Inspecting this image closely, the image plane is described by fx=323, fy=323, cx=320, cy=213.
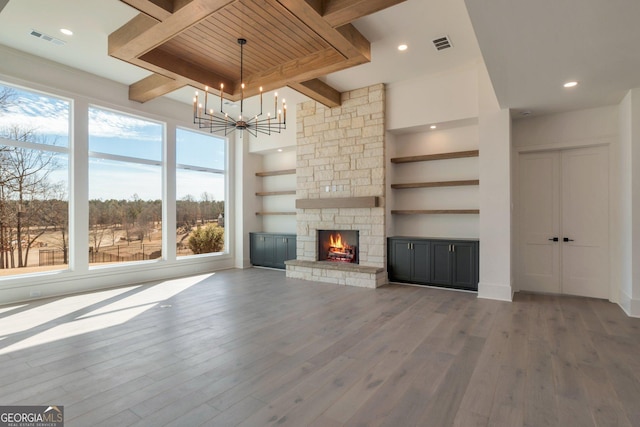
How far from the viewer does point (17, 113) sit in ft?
16.2

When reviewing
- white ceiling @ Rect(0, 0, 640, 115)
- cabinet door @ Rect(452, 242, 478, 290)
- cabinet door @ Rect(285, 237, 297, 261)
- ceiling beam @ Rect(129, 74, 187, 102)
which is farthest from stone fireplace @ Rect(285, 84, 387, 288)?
ceiling beam @ Rect(129, 74, 187, 102)

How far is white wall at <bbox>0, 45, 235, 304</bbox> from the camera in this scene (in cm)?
486

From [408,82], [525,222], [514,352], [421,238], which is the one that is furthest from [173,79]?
[525,222]

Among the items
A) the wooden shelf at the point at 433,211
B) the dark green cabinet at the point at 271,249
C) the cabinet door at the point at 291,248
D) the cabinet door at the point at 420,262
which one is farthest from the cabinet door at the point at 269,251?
the cabinet door at the point at 420,262

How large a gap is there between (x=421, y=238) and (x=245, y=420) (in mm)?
4456

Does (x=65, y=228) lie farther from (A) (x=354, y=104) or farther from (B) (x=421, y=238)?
(B) (x=421, y=238)

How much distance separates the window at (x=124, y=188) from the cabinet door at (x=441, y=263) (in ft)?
17.9

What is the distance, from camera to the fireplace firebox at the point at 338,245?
6516 millimetres

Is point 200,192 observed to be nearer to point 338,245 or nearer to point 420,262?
point 338,245

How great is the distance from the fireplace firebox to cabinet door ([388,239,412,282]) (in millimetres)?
738

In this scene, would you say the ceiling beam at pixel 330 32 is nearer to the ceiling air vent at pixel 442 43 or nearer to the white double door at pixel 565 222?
the ceiling air vent at pixel 442 43

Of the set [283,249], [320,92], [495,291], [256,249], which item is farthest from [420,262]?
[256,249]

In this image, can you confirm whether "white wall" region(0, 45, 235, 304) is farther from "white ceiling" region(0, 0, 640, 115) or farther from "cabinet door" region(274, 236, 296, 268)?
"cabinet door" region(274, 236, 296, 268)

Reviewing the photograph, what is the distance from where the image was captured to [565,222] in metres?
5.14
